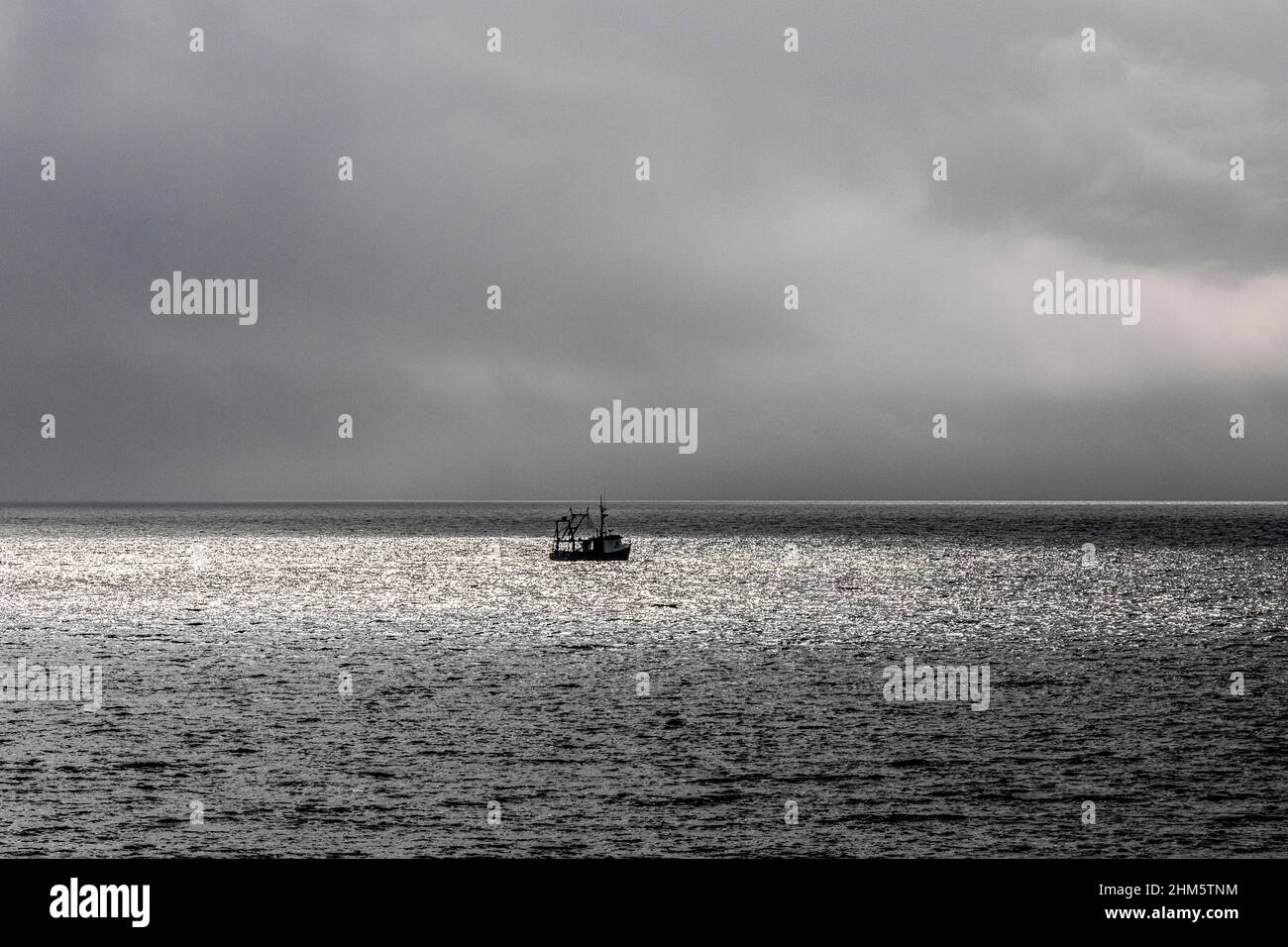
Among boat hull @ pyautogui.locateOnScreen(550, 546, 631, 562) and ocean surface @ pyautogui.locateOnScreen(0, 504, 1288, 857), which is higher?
boat hull @ pyautogui.locateOnScreen(550, 546, 631, 562)

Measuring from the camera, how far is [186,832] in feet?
107

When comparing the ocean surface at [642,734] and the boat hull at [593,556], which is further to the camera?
the boat hull at [593,556]

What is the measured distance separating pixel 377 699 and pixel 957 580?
331 feet

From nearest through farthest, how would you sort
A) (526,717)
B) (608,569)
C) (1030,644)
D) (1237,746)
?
(1237,746), (526,717), (1030,644), (608,569)

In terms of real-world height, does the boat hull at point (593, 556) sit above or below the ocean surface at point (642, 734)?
above

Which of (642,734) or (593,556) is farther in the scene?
(593,556)

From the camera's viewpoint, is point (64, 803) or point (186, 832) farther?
point (64, 803)

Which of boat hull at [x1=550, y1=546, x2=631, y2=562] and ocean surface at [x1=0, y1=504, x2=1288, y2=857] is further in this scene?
boat hull at [x1=550, y1=546, x2=631, y2=562]

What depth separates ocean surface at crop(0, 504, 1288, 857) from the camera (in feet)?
108

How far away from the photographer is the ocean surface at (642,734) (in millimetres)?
32844

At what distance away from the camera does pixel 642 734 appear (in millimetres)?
46688

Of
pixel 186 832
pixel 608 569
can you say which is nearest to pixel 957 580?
pixel 608 569
